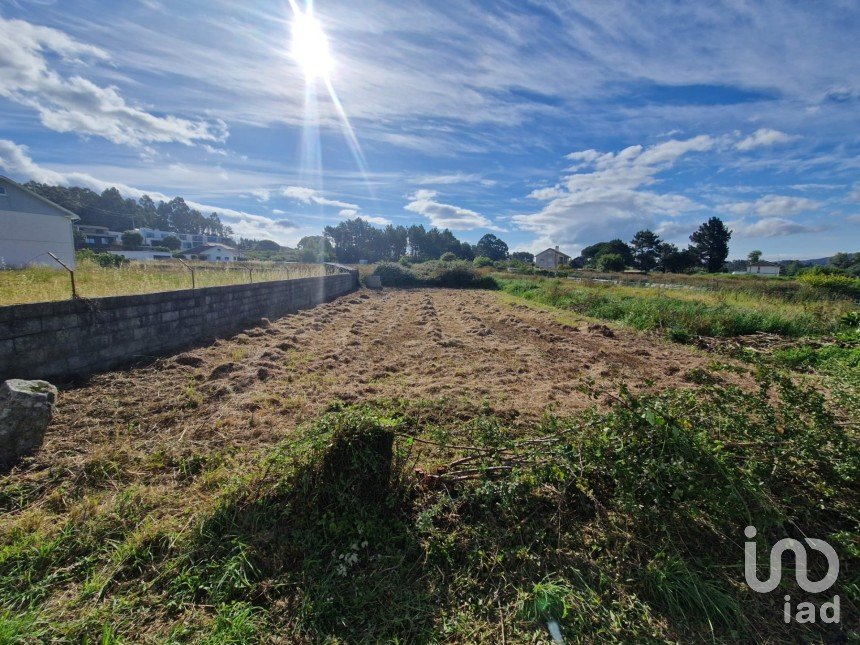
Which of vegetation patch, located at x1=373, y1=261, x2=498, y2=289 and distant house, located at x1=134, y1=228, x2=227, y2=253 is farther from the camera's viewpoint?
distant house, located at x1=134, y1=228, x2=227, y2=253

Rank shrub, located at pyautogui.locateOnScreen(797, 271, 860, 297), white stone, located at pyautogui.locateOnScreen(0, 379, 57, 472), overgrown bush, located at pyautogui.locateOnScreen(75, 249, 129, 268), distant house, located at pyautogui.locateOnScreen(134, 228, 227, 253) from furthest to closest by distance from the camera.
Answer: distant house, located at pyautogui.locateOnScreen(134, 228, 227, 253), shrub, located at pyautogui.locateOnScreen(797, 271, 860, 297), overgrown bush, located at pyautogui.locateOnScreen(75, 249, 129, 268), white stone, located at pyautogui.locateOnScreen(0, 379, 57, 472)

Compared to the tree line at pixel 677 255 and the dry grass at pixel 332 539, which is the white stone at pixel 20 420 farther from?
the tree line at pixel 677 255

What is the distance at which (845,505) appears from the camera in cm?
212

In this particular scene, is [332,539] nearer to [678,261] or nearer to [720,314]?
[720,314]

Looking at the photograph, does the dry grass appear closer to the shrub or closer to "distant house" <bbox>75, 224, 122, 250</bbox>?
the shrub

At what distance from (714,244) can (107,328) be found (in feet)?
192

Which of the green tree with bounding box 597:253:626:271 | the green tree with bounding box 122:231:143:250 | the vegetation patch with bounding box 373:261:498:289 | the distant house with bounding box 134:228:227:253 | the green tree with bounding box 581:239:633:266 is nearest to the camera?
the vegetation patch with bounding box 373:261:498:289

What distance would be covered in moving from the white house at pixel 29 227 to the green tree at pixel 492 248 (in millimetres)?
58529

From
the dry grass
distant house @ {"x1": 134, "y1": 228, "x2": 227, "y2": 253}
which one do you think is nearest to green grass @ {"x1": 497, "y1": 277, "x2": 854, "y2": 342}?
the dry grass

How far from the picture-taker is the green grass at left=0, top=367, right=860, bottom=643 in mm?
1710

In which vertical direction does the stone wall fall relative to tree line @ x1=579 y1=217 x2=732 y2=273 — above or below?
below

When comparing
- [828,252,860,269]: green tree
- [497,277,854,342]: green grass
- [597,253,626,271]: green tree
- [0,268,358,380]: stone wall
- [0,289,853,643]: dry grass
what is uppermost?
→ [828,252,860,269]: green tree

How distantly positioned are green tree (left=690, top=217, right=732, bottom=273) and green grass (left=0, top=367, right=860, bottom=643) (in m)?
54.4

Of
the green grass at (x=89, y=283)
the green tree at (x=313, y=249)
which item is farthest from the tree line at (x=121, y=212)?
the green grass at (x=89, y=283)
